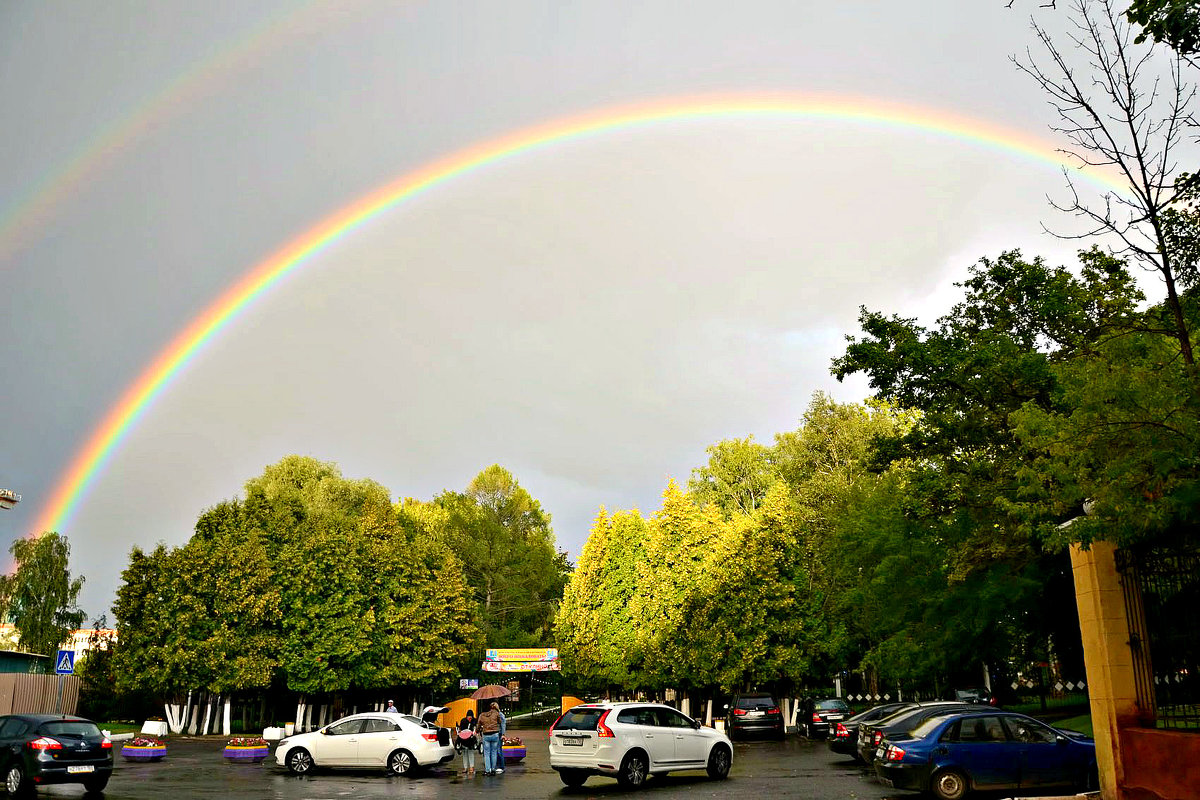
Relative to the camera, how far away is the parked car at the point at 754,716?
36281mm

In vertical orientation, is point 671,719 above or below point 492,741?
above

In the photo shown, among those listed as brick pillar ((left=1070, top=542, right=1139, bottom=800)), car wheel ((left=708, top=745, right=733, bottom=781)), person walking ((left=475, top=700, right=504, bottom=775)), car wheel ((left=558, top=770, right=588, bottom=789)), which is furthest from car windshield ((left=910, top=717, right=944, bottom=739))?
person walking ((left=475, top=700, right=504, bottom=775))

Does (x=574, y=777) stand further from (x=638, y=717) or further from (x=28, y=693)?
(x=28, y=693)

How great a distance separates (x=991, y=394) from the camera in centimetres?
2619

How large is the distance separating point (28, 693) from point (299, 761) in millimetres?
24905

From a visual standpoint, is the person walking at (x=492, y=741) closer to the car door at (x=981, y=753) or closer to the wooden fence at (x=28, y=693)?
the car door at (x=981, y=753)

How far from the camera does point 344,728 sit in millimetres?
24156

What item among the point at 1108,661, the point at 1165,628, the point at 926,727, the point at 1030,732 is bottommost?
the point at 1030,732

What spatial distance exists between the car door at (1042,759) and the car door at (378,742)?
48.3 ft

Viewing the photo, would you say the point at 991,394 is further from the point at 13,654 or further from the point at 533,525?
the point at 533,525

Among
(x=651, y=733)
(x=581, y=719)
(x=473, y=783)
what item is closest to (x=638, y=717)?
(x=651, y=733)

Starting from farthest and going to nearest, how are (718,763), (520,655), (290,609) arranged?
(520,655), (290,609), (718,763)

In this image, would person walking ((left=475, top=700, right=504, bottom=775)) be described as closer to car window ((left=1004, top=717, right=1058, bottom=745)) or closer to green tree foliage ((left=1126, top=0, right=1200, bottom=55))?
car window ((left=1004, top=717, right=1058, bottom=745))

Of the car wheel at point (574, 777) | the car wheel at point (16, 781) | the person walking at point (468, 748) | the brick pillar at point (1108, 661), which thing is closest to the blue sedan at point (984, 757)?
the brick pillar at point (1108, 661)
